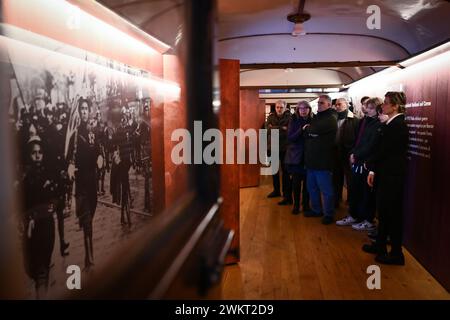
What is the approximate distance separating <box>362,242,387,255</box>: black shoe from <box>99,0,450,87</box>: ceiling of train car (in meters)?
2.00

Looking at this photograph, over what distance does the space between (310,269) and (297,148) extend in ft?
7.42

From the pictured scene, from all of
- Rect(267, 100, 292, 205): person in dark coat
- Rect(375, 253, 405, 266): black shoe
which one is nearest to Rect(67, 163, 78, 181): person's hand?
Rect(375, 253, 405, 266): black shoe

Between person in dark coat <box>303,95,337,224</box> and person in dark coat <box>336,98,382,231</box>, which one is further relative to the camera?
person in dark coat <box>303,95,337,224</box>

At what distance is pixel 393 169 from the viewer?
3633 mm

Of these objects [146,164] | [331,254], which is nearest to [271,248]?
[331,254]

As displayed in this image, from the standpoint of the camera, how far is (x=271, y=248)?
428 centimetres

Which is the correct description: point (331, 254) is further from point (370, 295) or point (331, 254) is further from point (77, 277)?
point (77, 277)

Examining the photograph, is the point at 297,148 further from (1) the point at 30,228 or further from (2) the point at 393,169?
(1) the point at 30,228

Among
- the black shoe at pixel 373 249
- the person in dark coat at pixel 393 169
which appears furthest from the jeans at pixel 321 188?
the person in dark coat at pixel 393 169

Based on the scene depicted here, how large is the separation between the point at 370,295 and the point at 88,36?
2864 mm

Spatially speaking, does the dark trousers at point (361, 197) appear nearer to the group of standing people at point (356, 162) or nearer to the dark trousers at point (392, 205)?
the group of standing people at point (356, 162)

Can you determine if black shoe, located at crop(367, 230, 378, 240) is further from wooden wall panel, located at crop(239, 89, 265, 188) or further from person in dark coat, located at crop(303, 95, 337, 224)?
wooden wall panel, located at crop(239, 89, 265, 188)

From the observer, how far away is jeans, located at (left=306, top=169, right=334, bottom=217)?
5.12 m
